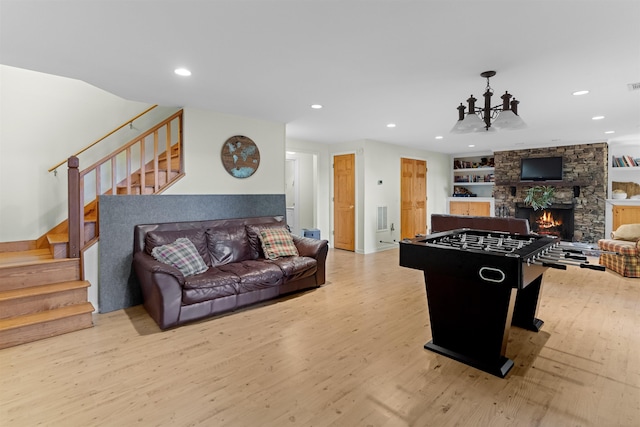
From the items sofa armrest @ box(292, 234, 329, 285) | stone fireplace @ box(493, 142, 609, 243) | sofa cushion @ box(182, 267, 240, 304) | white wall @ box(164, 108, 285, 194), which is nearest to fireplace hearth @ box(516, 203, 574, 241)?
stone fireplace @ box(493, 142, 609, 243)

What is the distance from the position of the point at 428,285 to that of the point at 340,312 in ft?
3.67

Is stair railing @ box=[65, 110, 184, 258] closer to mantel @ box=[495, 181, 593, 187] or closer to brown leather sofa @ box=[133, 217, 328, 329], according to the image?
brown leather sofa @ box=[133, 217, 328, 329]

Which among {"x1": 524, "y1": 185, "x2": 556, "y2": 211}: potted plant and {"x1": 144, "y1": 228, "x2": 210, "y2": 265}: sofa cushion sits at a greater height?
{"x1": 524, "y1": 185, "x2": 556, "y2": 211}: potted plant

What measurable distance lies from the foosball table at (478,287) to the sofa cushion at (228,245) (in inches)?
87.9

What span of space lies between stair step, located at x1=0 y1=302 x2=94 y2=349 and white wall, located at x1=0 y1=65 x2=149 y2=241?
5.34ft

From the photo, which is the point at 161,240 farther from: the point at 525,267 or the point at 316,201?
the point at 316,201

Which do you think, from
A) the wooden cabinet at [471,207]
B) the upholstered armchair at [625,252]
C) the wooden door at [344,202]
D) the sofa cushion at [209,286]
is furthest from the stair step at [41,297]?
the wooden cabinet at [471,207]

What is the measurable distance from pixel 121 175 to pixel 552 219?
8829mm

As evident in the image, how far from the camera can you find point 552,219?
301 inches

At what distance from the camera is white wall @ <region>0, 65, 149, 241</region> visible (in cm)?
381

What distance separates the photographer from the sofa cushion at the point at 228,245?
12.9 ft

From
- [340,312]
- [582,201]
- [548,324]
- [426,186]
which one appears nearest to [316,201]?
[426,186]

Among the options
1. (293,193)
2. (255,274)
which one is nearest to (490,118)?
(255,274)

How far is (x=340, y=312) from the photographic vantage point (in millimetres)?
3432
